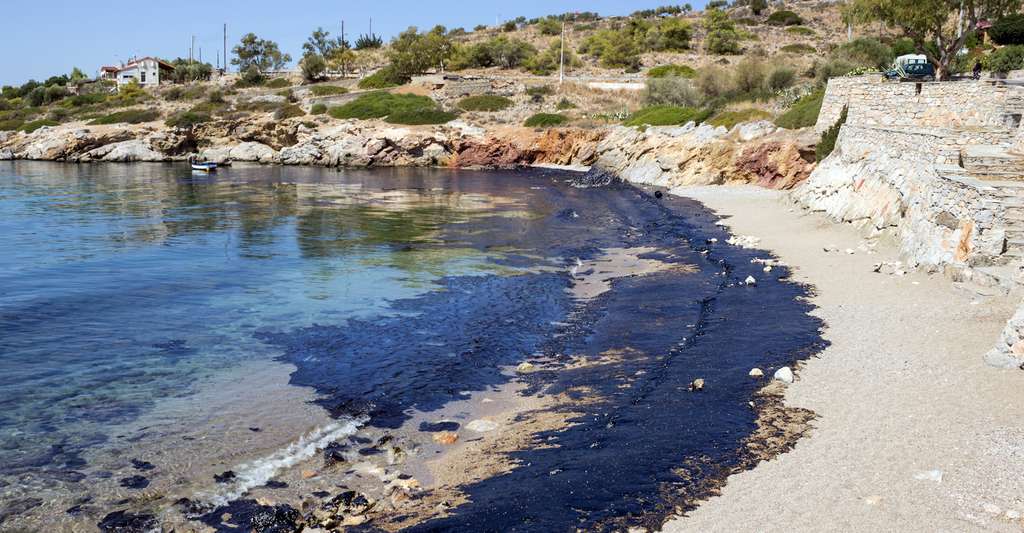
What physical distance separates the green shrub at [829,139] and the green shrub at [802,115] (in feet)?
14.8

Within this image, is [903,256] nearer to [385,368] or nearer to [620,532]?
[385,368]

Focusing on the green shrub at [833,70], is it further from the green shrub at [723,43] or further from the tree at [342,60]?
the tree at [342,60]

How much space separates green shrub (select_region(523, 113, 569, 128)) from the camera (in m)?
71.9

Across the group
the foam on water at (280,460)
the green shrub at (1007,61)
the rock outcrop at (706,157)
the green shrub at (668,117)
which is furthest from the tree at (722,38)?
the foam on water at (280,460)

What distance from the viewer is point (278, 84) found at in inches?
4072

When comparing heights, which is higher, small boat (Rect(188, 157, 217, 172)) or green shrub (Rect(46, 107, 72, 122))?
green shrub (Rect(46, 107, 72, 122))

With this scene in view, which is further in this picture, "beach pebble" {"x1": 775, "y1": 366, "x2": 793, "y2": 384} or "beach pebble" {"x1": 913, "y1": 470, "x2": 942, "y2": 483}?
"beach pebble" {"x1": 775, "y1": 366, "x2": 793, "y2": 384}

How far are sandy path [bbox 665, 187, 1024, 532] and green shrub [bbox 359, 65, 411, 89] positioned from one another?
8290cm

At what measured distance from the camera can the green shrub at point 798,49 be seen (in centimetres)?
9175

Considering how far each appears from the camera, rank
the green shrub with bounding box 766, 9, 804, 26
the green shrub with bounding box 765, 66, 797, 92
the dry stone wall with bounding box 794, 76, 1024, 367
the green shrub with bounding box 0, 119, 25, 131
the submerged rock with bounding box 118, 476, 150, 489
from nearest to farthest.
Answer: the submerged rock with bounding box 118, 476, 150, 489 → the dry stone wall with bounding box 794, 76, 1024, 367 → the green shrub with bounding box 765, 66, 797, 92 → the green shrub with bounding box 0, 119, 25, 131 → the green shrub with bounding box 766, 9, 804, 26

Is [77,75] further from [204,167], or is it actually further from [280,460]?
[280,460]

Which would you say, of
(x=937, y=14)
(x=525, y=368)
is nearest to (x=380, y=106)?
(x=937, y=14)

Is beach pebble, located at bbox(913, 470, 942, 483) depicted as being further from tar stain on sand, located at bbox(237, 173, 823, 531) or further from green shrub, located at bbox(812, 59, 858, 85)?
green shrub, located at bbox(812, 59, 858, 85)

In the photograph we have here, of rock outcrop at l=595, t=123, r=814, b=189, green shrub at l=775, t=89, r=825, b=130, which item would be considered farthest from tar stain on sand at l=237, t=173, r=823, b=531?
green shrub at l=775, t=89, r=825, b=130
